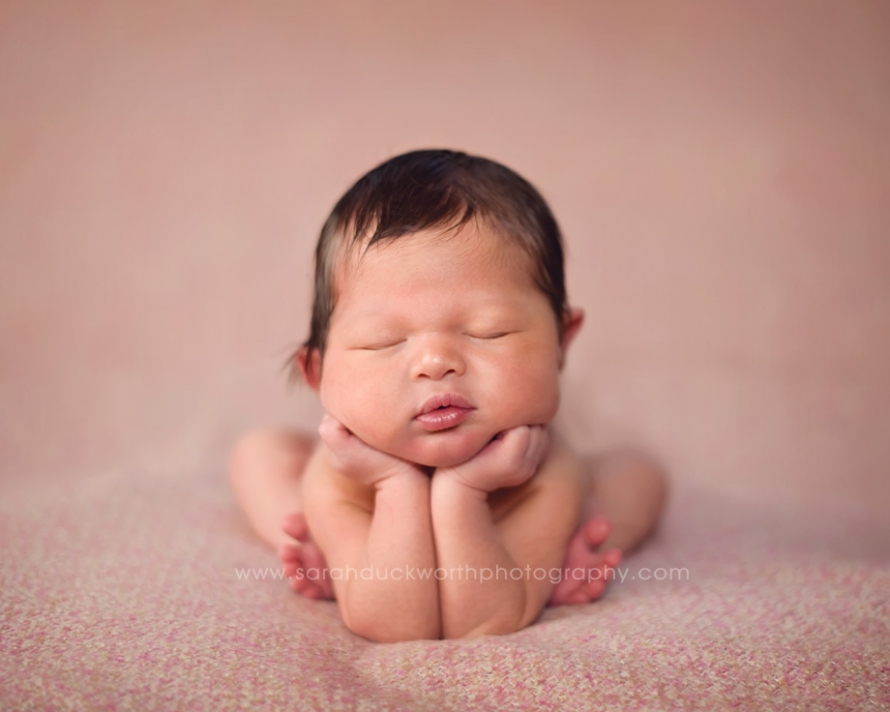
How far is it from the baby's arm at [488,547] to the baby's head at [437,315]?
31 millimetres

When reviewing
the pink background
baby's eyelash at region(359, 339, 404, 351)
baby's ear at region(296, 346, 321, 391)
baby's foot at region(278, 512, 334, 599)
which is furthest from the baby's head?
the pink background

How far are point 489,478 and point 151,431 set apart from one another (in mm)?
1241

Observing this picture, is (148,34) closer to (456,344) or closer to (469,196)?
(469,196)

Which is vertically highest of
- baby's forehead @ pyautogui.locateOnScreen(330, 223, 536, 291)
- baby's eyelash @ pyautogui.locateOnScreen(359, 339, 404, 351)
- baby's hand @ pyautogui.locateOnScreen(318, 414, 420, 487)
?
baby's forehead @ pyautogui.locateOnScreen(330, 223, 536, 291)

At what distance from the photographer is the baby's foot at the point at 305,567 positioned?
125 cm

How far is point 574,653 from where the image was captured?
99 cm

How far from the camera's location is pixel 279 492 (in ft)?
5.07

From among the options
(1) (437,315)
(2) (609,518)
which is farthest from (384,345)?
(2) (609,518)

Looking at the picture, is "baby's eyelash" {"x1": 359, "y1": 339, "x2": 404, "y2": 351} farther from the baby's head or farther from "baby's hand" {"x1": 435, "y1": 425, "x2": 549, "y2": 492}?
"baby's hand" {"x1": 435, "y1": 425, "x2": 549, "y2": 492}

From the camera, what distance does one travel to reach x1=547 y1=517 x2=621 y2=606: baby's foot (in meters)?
1.24

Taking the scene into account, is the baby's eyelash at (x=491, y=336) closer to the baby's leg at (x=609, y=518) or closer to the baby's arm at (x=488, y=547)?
the baby's arm at (x=488, y=547)

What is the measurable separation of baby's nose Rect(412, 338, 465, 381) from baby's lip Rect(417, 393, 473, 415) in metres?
0.03

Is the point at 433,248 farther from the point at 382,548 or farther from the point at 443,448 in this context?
the point at 382,548

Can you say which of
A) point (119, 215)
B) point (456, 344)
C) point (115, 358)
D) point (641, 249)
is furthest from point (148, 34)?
point (456, 344)
